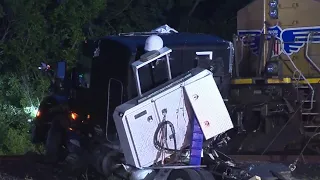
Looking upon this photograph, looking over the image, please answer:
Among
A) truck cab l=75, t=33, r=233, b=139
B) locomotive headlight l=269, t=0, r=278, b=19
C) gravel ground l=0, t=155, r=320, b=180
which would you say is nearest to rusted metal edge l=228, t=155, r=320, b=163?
gravel ground l=0, t=155, r=320, b=180

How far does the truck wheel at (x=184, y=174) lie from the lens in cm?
949

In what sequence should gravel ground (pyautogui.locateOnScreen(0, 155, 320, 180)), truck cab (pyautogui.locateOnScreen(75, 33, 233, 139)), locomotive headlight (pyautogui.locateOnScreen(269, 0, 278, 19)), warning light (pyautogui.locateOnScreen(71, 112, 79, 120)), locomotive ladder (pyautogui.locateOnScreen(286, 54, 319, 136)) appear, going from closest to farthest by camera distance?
1. truck cab (pyautogui.locateOnScreen(75, 33, 233, 139))
2. warning light (pyautogui.locateOnScreen(71, 112, 79, 120))
3. gravel ground (pyautogui.locateOnScreen(0, 155, 320, 180))
4. locomotive ladder (pyautogui.locateOnScreen(286, 54, 319, 136))
5. locomotive headlight (pyautogui.locateOnScreen(269, 0, 278, 19))

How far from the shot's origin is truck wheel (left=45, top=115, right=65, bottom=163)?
1298 centimetres

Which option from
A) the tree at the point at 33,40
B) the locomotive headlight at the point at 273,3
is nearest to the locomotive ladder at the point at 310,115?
the locomotive headlight at the point at 273,3

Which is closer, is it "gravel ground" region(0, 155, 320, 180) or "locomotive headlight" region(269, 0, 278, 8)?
"gravel ground" region(0, 155, 320, 180)

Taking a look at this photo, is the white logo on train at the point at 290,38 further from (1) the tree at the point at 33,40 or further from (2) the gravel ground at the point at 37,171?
(1) the tree at the point at 33,40

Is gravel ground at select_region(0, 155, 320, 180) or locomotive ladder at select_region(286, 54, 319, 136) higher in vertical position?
locomotive ladder at select_region(286, 54, 319, 136)

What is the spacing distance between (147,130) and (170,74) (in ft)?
3.04

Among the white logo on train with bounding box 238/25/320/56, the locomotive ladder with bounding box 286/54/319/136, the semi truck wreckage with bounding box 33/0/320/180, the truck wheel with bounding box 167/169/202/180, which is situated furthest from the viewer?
the white logo on train with bounding box 238/25/320/56

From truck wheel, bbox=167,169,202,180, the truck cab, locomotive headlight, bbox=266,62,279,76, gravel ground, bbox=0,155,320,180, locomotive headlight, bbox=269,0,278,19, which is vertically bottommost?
gravel ground, bbox=0,155,320,180

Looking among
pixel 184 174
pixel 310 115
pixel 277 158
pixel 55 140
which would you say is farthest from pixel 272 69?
pixel 55 140

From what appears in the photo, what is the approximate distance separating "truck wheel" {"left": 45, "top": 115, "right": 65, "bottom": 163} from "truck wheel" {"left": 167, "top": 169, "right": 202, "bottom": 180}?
146 inches

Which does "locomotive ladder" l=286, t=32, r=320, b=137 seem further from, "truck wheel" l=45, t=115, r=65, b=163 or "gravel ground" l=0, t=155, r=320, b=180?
"truck wheel" l=45, t=115, r=65, b=163

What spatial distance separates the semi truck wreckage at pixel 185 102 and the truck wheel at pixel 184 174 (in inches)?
0.5
